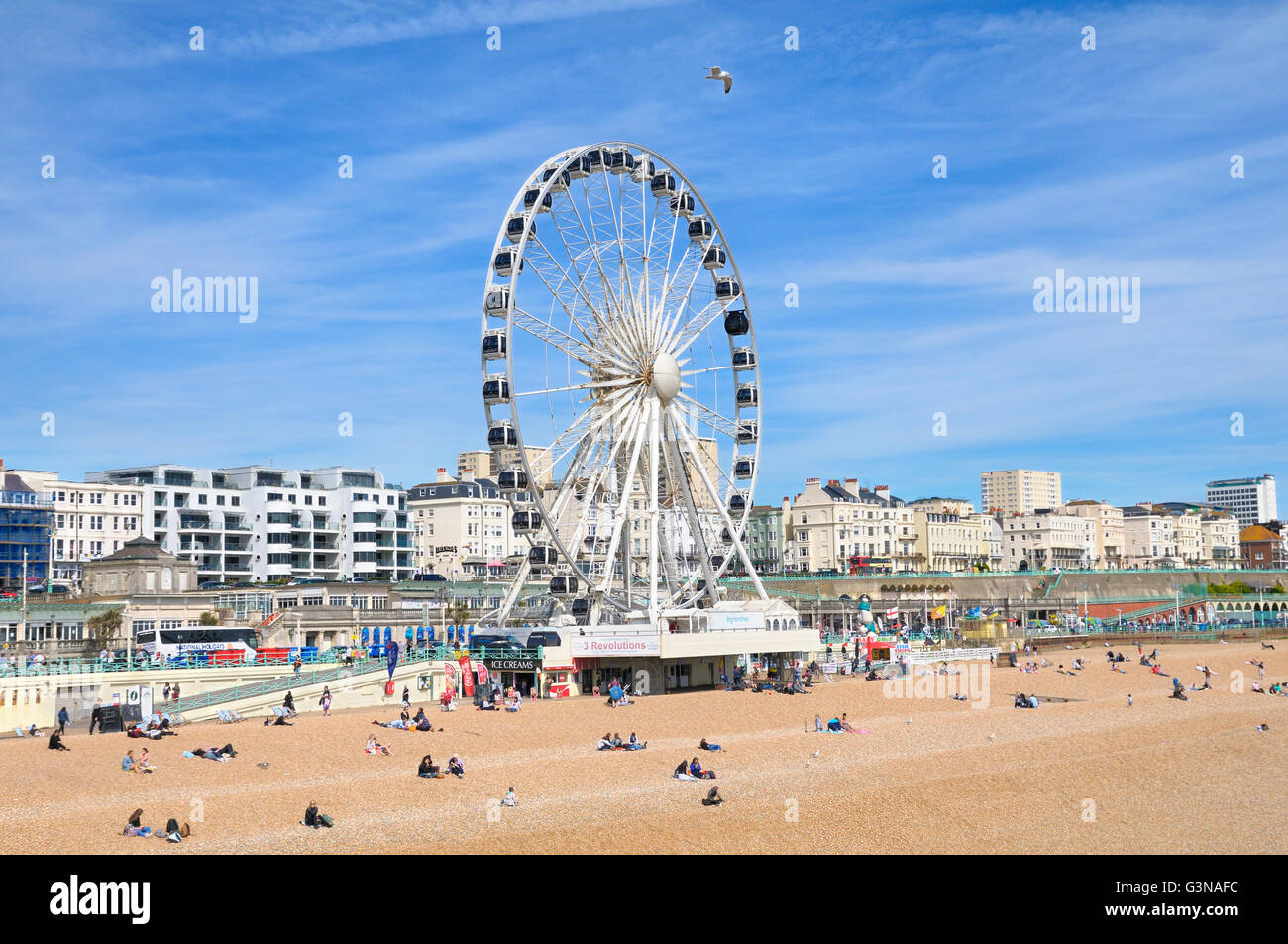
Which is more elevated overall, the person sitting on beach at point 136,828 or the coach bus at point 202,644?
the coach bus at point 202,644

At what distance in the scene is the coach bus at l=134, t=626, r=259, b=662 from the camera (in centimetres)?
4275

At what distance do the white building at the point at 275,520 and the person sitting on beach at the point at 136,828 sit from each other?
57.4 m

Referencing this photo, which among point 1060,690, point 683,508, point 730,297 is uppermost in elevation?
point 730,297

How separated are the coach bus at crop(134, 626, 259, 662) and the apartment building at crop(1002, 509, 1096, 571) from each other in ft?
367

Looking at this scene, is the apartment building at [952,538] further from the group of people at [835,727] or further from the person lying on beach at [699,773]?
the person lying on beach at [699,773]

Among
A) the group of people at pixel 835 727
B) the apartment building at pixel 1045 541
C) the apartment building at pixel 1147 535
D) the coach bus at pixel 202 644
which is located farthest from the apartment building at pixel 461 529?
the apartment building at pixel 1147 535

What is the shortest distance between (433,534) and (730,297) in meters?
53.0

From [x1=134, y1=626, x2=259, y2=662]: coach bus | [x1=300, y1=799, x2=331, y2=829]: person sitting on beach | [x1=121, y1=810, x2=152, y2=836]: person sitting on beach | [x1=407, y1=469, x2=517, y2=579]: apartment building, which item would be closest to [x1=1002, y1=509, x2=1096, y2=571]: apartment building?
[x1=407, y1=469, x2=517, y2=579]: apartment building

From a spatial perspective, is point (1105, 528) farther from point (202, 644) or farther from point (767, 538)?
point (202, 644)

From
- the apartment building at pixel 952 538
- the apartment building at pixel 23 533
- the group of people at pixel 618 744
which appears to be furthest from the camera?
the apartment building at pixel 952 538

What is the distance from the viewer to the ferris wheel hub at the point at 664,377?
149 feet

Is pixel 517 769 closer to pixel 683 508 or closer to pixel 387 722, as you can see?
pixel 387 722
